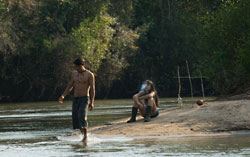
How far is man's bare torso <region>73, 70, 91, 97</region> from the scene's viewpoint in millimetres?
13797

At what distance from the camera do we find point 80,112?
13516 mm

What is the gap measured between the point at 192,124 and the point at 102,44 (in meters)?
30.4

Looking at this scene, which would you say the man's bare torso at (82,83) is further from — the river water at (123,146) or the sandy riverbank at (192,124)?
the sandy riverbank at (192,124)

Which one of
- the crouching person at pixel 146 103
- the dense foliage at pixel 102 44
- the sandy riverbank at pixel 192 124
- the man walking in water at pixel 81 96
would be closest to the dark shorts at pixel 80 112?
the man walking in water at pixel 81 96

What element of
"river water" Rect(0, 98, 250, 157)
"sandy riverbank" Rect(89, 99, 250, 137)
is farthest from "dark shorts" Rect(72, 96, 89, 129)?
"sandy riverbank" Rect(89, 99, 250, 137)

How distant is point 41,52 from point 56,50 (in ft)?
4.41

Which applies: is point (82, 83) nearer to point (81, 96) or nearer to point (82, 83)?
point (82, 83)

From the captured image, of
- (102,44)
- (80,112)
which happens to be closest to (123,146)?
(80,112)

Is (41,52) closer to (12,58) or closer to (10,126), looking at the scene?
(12,58)

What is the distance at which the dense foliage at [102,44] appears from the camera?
4130 centimetres

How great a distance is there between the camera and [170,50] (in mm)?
51219

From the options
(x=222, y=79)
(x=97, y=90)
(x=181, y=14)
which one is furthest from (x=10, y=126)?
(x=181, y=14)

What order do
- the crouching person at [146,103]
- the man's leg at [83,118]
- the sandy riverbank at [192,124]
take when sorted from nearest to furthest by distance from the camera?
the man's leg at [83,118] → the sandy riverbank at [192,124] → the crouching person at [146,103]

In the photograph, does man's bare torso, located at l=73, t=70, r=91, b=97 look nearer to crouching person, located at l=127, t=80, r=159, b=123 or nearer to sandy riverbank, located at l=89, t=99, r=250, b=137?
sandy riverbank, located at l=89, t=99, r=250, b=137
